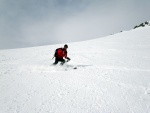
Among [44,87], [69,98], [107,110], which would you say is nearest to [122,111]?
[107,110]

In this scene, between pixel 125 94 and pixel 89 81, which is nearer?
pixel 125 94

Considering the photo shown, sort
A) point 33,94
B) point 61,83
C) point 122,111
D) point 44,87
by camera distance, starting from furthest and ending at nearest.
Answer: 1. point 61,83
2. point 44,87
3. point 33,94
4. point 122,111

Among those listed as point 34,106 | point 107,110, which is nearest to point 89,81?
point 107,110

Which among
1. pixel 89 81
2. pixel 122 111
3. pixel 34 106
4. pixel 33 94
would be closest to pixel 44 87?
pixel 33 94

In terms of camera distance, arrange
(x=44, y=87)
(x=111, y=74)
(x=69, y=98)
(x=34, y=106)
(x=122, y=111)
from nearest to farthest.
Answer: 1. (x=122, y=111)
2. (x=34, y=106)
3. (x=69, y=98)
4. (x=44, y=87)
5. (x=111, y=74)

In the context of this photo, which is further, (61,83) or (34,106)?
(61,83)

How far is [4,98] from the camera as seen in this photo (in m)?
5.23

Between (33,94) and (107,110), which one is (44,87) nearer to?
(33,94)

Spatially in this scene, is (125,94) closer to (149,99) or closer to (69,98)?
(149,99)

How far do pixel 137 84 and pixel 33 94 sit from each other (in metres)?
4.64

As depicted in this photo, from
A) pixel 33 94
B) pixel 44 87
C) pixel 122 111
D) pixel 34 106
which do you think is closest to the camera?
pixel 122 111

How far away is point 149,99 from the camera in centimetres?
487

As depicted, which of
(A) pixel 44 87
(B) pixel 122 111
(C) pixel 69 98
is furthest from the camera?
(A) pixel 44 87

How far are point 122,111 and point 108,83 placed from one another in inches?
81.0
